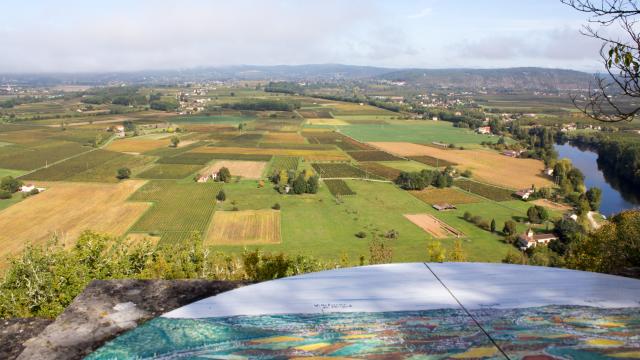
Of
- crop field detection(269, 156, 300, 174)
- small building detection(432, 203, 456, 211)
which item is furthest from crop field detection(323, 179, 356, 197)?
small building detection(432, 203, 456, 211)

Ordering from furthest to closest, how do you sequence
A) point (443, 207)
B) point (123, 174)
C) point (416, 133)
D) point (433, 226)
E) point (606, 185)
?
point (416, 133) < point (606, 185) < point (123, 174) < point (443, 207) < point (433, 226)

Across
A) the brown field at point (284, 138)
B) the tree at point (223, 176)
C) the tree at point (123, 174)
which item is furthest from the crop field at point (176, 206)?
the brown field at point (284, 138)

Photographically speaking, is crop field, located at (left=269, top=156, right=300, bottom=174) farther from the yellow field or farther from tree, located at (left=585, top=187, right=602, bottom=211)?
the yellow field

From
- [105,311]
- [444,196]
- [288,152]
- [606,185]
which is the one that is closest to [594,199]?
[444,196]

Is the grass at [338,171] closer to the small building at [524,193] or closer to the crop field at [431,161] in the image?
the crop field at [431,161]

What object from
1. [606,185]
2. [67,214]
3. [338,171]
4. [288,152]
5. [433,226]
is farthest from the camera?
[288,152]

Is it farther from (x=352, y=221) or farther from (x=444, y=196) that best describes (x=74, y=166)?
(x=444, y=196)
